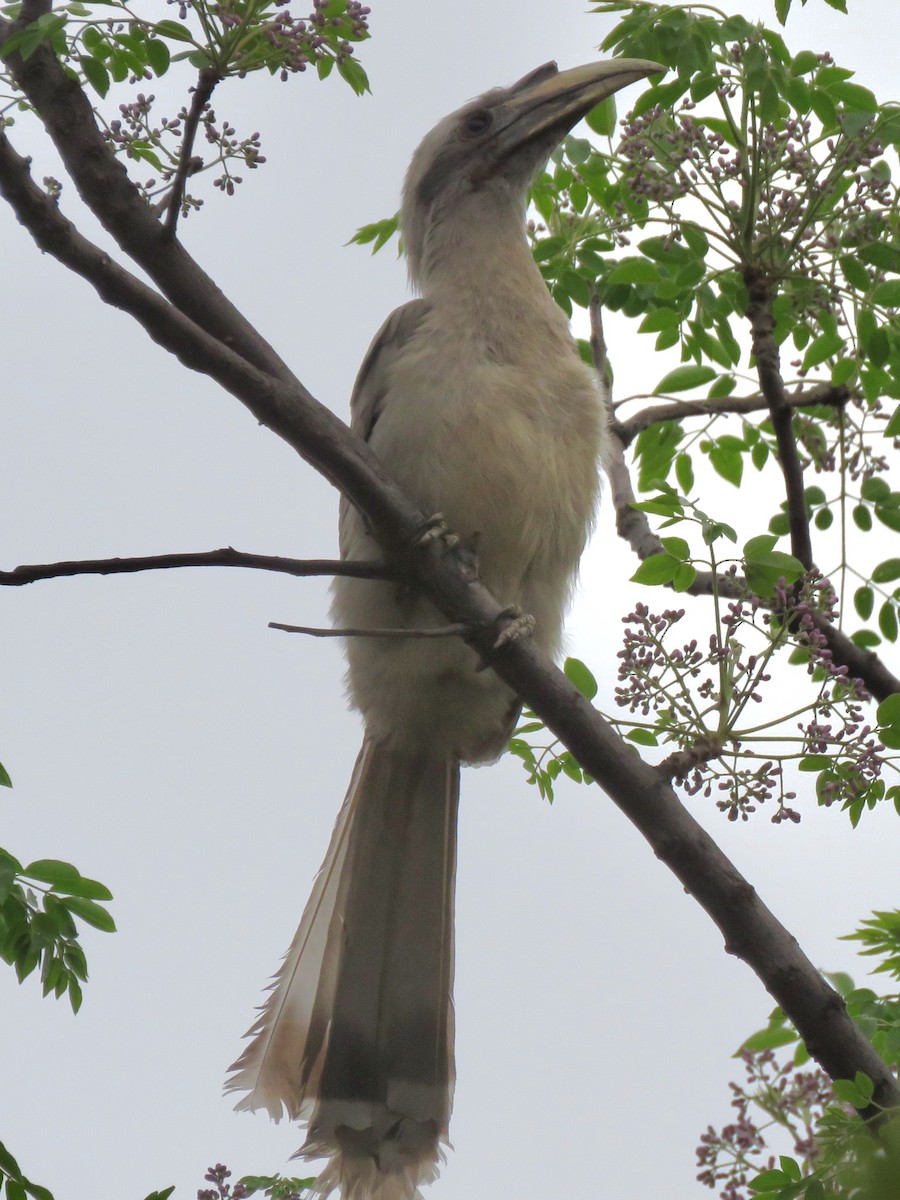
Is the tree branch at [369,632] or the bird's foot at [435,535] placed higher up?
the bird's foot at [435,535]

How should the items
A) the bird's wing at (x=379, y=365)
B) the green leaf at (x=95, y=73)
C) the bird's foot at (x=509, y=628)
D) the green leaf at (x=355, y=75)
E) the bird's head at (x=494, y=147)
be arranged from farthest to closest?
the bird's head at (x=494, y=147) → the bird's wing at (x=379, y=365) → the green leaf at (x=355, y=75) → the green leaf at (x=95, y=73) → the bird's foot at (x=509, y=628)

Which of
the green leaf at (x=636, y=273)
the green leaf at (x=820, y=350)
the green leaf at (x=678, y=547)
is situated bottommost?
the green leaf at (x=678, y=547)

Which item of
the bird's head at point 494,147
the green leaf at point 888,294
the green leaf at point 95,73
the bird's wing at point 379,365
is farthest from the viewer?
the bird's head at point 494,147

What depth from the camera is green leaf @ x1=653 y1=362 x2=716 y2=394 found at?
181 inches

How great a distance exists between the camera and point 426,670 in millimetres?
4289

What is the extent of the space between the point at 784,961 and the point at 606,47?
2.80 meters

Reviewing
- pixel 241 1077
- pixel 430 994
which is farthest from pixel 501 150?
pixel 241 1077

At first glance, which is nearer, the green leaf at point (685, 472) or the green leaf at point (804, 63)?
the green leaf at point (804, 63)

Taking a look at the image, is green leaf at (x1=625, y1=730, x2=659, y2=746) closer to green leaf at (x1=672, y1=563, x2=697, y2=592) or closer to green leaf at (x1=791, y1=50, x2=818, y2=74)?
green leaf at (x1=672, y1=563, x2=697, y2=592)

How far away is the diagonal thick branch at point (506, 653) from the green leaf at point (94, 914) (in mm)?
1167

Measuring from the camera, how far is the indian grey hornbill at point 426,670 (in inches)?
154

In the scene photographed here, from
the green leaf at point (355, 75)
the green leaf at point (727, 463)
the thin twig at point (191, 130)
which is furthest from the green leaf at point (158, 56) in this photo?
the green leaf at point (727, 463)

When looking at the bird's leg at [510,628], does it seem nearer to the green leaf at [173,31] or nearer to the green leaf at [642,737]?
the green leaf at [642,737]

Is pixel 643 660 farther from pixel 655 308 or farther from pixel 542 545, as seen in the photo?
pixel 655 308
